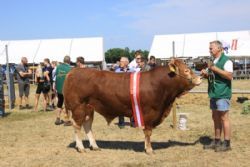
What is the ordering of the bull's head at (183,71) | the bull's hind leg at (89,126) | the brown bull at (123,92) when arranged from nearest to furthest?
1. the bull's head at (183,71)
2. the brown bull at (123,92)
3. the bull's hind leg at (89,126)

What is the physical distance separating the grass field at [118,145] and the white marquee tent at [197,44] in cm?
2177

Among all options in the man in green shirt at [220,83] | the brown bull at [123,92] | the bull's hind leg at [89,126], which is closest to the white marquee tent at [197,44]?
the bull's hind leg at [89,126]

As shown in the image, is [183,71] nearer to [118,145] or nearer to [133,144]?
[133,144]

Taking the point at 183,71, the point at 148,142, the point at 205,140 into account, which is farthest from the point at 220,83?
the point at 205,140

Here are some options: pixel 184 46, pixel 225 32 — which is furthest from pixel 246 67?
pixel 184 46

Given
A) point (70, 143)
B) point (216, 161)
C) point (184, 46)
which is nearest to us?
point (216, 161)

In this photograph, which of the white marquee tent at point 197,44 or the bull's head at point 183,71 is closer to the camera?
the bull's head at point 183,71

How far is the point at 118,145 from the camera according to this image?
8.97m

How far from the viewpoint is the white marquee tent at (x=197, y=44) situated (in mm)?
34125

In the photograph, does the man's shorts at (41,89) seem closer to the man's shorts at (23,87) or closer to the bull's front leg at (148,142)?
the man's shorts at (23,87)

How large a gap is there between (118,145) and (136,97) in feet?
5.19

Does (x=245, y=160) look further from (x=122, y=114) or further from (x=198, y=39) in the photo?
(x=198, y=39)

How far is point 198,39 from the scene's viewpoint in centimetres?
3519

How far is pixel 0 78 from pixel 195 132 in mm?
7895
